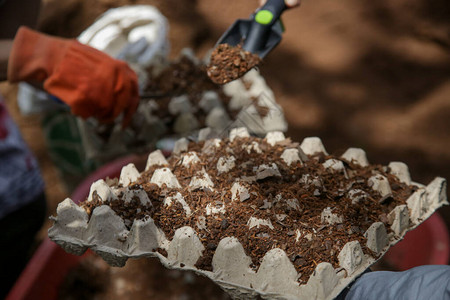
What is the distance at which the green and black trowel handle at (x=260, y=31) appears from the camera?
1086 mm

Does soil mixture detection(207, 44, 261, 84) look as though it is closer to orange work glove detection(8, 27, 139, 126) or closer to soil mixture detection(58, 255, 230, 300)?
orange work glove detection(8, 27, 139, 126)

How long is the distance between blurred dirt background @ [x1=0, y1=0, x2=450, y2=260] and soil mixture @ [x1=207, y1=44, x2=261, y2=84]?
3.34 ft

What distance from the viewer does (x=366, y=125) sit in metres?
2.16

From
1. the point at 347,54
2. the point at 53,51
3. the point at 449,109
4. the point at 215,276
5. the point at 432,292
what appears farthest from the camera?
the point at 347,54

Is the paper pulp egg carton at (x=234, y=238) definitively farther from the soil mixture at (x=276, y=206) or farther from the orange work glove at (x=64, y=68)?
the orange work glove at (x=64, y=68)

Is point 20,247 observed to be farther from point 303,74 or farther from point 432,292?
point 303,74

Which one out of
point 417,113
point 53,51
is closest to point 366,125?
point 417,113

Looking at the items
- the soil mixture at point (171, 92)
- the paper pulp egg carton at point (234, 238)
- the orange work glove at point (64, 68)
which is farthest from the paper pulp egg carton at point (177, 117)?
the paper pulp egg carton at point (234, 238)

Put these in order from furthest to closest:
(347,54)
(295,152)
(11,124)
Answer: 1. (347,54)
2. (11,124)
3. (295,152)

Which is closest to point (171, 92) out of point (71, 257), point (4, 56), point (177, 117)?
point (177, 117)

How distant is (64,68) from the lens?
1.15m

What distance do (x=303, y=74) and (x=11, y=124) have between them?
1.63 metres

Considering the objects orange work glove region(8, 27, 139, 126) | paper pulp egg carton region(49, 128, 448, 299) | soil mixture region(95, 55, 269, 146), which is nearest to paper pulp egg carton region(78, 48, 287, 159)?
soil mixture region(95, 55, 269, 146)

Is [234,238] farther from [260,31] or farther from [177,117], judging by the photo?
[177,117]
